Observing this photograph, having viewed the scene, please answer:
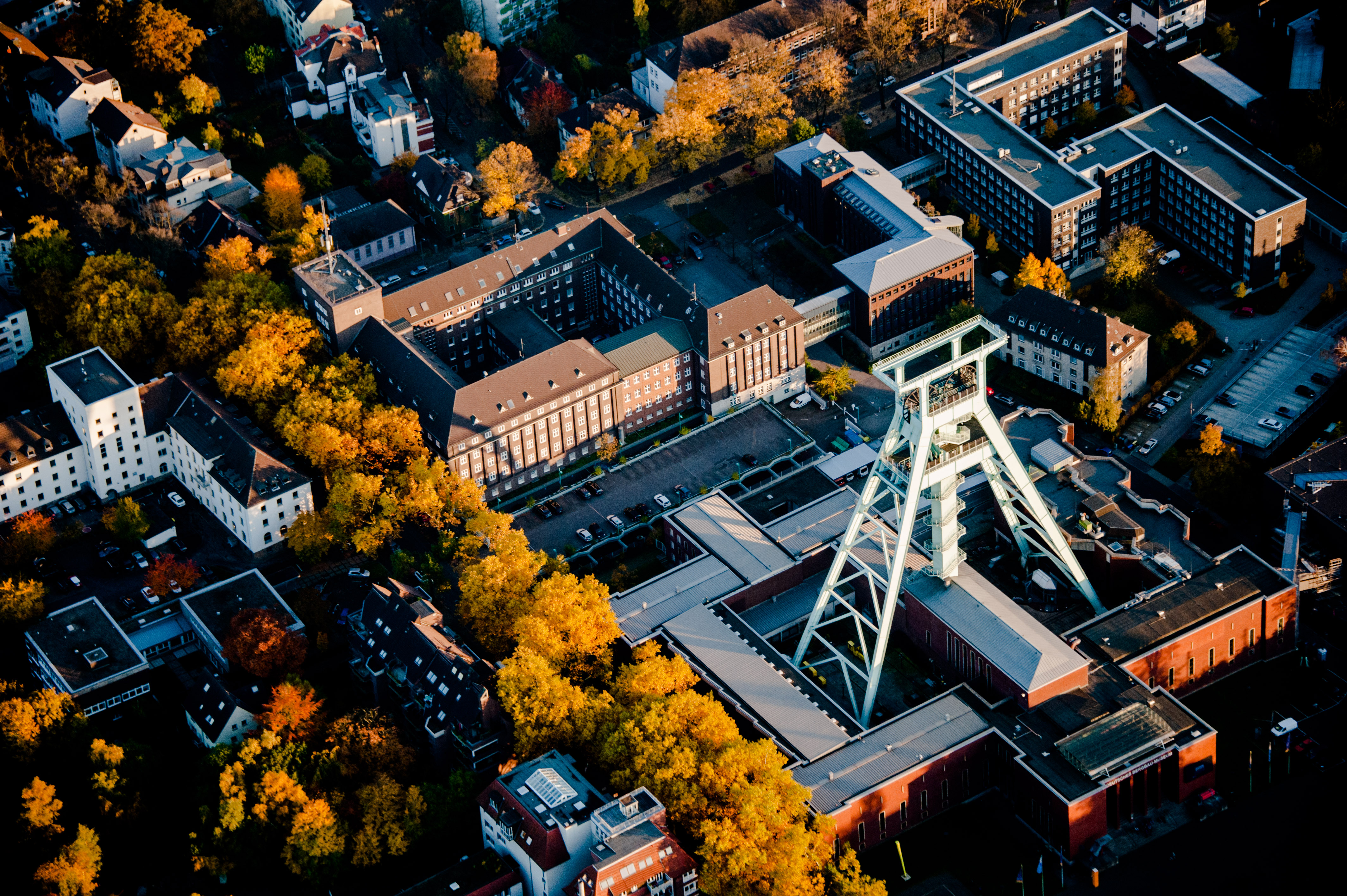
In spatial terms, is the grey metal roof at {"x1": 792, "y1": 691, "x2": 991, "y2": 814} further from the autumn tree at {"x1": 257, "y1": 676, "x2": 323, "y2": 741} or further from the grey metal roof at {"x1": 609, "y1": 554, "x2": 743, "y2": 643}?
the autumn tree at {"x1": 257, "y1": 676, "x2": 323, "y2": 741}

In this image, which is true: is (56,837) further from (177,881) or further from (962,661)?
(962,661)

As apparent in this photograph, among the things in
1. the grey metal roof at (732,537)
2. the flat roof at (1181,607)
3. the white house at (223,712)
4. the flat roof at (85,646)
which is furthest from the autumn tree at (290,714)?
the flat roof at (1181,607)

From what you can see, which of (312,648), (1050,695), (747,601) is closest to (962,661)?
(1050,695)

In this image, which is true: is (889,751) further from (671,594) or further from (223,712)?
(223,712)

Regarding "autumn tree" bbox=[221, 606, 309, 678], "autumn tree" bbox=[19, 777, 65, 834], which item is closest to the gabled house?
"autumn tree" bbox=[221, 606, 309, 678]

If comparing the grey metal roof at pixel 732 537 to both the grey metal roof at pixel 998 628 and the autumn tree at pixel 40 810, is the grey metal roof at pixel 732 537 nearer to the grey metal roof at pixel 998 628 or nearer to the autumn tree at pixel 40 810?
the grey metal roof at pixel 998 628

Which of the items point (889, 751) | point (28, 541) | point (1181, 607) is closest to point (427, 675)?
point (889, 751)
